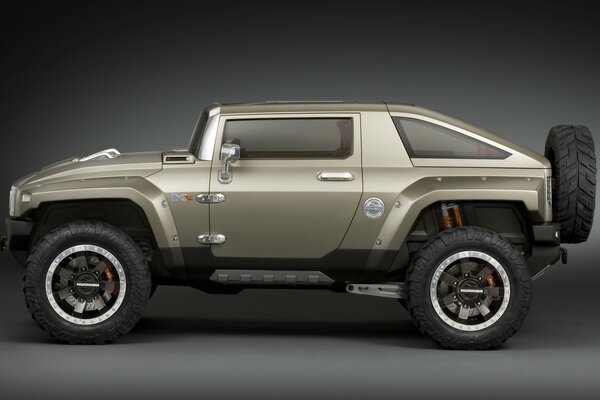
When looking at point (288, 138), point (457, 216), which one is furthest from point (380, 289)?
point (288, 138)

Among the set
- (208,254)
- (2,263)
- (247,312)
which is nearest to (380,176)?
(208,254)

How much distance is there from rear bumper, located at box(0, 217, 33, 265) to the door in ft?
5.19

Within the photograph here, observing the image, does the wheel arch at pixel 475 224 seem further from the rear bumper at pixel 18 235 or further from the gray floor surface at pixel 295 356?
the rear bumper at pixel 18 235

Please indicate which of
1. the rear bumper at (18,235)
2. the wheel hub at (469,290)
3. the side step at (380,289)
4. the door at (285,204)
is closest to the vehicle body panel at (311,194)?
the door at (285,204)

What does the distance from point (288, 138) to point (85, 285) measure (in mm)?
2283

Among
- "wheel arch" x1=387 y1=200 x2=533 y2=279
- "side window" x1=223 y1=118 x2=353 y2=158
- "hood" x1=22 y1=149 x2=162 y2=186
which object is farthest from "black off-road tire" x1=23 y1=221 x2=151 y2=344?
"wheel arch" x1=387 y1=200 x2=533 y2=279

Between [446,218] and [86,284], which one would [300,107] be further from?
[86,284]

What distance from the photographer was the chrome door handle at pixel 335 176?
41.8ft

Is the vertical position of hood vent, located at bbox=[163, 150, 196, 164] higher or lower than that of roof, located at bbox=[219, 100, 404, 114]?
lower

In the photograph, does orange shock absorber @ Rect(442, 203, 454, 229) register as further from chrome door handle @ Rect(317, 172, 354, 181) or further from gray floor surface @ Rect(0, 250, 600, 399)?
gray floor surface @ Rect(0, 250, 600, 399)

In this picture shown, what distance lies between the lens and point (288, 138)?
45.3 feet

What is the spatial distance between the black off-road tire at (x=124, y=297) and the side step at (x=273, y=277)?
2.19 feet

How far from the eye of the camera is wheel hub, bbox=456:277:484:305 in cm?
1262

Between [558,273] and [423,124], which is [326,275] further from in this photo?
[558,273]
